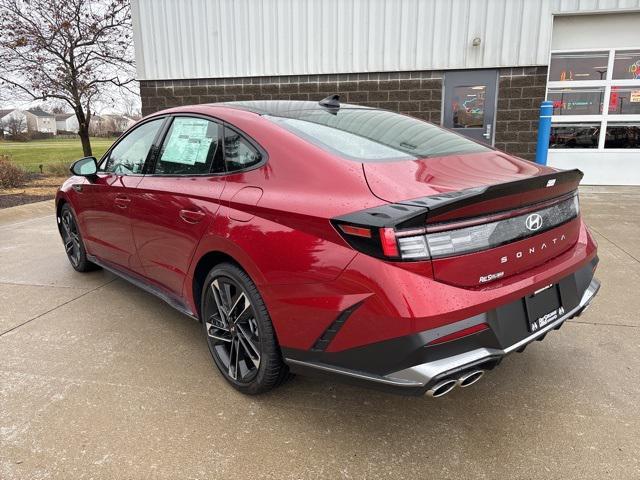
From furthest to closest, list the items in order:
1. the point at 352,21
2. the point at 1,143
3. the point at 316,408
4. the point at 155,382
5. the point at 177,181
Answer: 1. the point at 1,143
2. the point at 352,21
3. the point at 177,181
4. the point at 155,382
5. the point at 316,408

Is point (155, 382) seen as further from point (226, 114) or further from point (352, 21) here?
point (352, 21)

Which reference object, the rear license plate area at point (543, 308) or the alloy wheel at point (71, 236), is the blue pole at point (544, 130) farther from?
the alloy wheel at point (71, 236)

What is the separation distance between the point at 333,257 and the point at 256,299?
0.57 metres

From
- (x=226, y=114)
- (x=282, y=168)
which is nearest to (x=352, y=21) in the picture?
(x=226, y=114)

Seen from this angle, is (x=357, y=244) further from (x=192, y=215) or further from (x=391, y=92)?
(x=391, y=92)

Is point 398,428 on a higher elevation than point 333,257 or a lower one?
lower

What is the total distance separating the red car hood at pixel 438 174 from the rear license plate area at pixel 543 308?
528mm

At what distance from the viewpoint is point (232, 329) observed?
2621mm

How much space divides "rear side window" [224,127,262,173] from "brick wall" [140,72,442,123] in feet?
24.3

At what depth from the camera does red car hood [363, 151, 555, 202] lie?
2007mm

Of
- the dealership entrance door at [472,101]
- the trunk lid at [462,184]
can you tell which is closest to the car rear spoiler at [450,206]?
the trunk lid at [462,184]

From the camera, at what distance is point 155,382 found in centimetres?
278

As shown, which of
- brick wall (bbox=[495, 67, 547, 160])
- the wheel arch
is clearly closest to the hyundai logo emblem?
the wheel arch

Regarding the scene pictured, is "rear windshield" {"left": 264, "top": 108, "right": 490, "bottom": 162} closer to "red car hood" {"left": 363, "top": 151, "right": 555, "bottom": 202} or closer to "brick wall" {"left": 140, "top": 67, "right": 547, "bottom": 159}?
"red car hood" {"left": 363, "top": 151, "right": 555, "bottom": 202}
